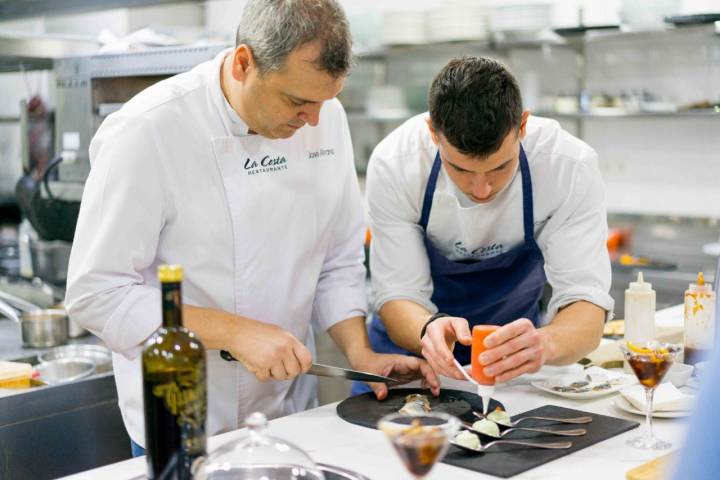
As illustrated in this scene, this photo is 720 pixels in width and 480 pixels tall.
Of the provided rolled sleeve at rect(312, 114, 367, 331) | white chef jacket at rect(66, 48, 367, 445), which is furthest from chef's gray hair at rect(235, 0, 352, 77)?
rolled sleeve at rect(312, 114, 367, 331)

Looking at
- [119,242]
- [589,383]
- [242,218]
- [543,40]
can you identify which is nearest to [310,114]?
[242,218]

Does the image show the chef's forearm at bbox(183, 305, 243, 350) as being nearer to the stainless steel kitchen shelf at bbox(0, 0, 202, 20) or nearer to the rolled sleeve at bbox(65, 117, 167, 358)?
the rolled sleeve at bbox(65, 117, 167, 358)

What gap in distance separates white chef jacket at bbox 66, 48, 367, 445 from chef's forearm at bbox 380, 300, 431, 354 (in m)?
0.08

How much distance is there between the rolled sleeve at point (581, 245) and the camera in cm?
244

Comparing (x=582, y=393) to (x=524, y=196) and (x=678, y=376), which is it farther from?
(x=524, y=196)

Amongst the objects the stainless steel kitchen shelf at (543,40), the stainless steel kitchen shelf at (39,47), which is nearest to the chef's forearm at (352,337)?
the stainless steel kitchen shelf at (39,47)

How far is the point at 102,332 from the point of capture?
2076 mm

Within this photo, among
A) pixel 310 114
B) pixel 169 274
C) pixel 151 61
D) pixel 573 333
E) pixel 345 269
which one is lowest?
pixel 573 333

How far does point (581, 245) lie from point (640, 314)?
28cm

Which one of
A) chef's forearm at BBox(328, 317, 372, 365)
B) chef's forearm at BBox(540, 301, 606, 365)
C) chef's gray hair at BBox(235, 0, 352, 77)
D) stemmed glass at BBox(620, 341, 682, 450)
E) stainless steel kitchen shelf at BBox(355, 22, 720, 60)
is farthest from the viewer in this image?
stainless steel kitchen shelf at BBox(355, 22, 720, 60)

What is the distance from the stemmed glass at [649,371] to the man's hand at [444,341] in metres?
0.39

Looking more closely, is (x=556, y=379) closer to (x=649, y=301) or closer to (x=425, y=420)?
(x=649, y=301)

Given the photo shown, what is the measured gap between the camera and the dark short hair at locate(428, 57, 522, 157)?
2.11 m

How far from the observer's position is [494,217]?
250cm
